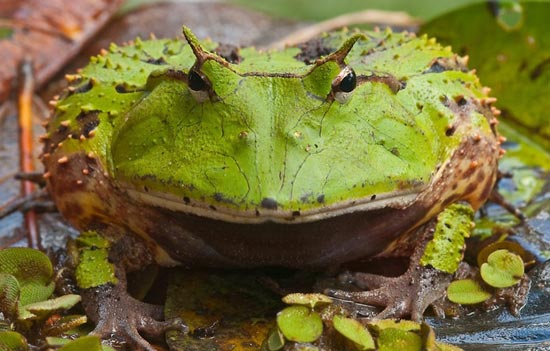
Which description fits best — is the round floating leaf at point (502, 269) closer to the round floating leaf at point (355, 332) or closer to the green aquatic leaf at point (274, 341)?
the round floating leaf at point (355, 332)


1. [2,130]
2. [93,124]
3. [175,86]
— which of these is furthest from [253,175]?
[2,130]

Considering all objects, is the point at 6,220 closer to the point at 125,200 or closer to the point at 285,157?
the point at 125,200

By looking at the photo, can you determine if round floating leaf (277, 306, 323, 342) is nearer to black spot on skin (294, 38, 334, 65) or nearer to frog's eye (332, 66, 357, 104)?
frog's eye (332, 66, 357, 104)

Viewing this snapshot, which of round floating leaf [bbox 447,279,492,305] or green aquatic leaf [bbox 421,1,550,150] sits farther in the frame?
green aquatic leaf [bbox 421,1,550,150]

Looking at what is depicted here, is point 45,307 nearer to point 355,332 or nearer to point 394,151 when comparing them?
point 355,332

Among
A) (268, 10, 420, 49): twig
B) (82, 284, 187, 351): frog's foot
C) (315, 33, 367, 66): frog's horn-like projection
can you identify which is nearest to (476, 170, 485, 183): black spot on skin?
(315, 33, 367, 66): frog's horn-like projection

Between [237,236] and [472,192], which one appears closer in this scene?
[237,236]

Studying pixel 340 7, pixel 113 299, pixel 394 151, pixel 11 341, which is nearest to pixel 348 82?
pixel 394 151
